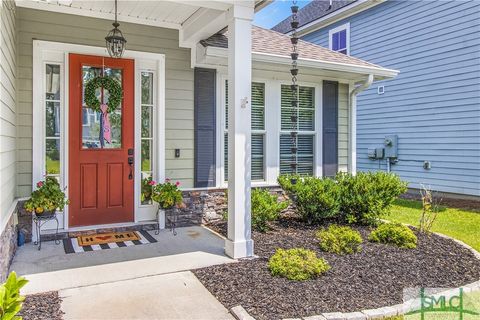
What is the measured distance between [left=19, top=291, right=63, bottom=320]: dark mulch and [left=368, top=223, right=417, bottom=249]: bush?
143 inches

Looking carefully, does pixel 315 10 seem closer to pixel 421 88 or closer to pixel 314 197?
pixel 421 88

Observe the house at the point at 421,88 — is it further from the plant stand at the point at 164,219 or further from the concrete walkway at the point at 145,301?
the concrete walkway at the point at 145,301

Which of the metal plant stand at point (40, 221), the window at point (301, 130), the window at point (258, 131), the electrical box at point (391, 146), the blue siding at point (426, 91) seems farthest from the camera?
the electrical box at point (391, 146)

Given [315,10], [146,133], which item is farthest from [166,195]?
[315,10]

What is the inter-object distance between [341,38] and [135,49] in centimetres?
868

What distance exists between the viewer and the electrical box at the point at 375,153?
1055 cm

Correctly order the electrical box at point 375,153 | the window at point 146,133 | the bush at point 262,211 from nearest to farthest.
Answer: the bush at point 262,211 < the window at point 146,133 < the electrical box at point 375,153

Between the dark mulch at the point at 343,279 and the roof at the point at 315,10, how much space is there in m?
8.99

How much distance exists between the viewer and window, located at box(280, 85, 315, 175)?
6.52 m

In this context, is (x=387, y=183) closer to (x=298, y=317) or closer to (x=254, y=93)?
(x=254, y=93)

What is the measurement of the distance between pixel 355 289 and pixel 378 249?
1.28 metres

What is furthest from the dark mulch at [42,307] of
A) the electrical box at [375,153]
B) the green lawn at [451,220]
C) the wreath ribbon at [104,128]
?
the electrical box at [375,153]

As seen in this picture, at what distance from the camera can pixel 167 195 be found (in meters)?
4.95

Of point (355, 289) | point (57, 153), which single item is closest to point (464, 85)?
point (355, 289)
